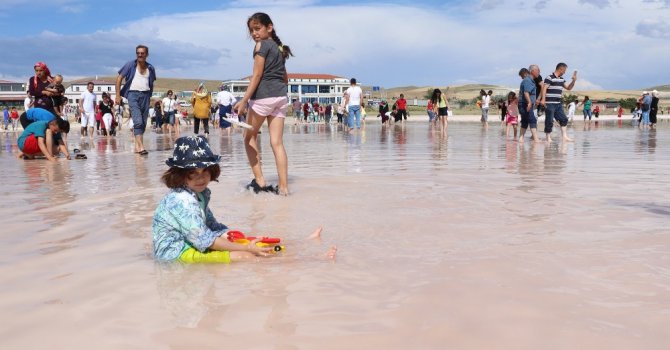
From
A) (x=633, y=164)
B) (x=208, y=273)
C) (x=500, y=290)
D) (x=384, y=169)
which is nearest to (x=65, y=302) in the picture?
(x=208, y=273)

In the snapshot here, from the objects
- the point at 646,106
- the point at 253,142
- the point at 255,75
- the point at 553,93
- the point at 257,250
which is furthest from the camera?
the point at 646,106

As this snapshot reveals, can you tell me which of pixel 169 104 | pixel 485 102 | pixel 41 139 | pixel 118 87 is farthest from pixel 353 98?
pixel 41 139

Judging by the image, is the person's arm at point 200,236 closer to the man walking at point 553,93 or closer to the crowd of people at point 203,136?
the crowd of people at point 203,136

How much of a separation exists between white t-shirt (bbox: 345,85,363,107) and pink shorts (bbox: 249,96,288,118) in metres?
14.2

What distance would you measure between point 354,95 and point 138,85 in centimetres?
1046

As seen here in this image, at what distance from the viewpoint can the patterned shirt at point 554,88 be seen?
12891mm

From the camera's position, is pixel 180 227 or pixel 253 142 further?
pixel 253 142

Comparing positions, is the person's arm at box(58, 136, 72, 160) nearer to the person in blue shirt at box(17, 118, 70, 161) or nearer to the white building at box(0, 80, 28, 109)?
the person in blue shirt at box(17, 118, 70, 161)

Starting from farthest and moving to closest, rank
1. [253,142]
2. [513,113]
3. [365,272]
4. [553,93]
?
[513,113]
[553,93]
[253,142]
[365,272]

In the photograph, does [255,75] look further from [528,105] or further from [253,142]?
[528,105]

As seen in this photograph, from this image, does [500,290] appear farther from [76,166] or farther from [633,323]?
[76,166]

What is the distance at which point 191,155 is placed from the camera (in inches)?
145

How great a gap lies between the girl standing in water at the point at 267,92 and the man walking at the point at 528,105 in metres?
8.19

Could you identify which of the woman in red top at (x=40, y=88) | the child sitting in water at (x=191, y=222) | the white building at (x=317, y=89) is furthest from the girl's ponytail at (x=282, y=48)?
the white building at (x=317, y=89)
